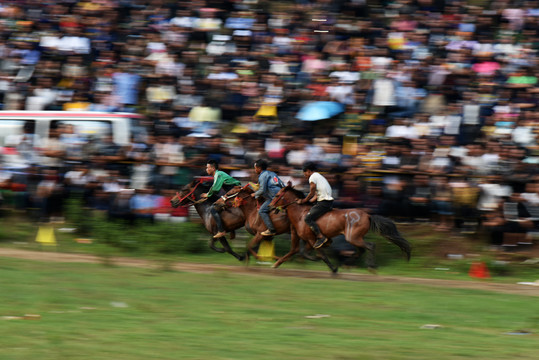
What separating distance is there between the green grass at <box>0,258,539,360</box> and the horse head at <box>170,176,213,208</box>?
8.10 feet

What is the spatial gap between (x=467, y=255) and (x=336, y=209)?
2799 mm

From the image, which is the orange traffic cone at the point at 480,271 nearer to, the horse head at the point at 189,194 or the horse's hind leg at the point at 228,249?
the horse's hind leg at the point at 228,249

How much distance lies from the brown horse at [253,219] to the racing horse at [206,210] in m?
0.19

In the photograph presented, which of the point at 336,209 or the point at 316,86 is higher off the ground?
the point at 316,86

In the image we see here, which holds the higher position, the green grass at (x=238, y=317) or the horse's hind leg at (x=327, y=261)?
the green grass at (x=238, y=317)

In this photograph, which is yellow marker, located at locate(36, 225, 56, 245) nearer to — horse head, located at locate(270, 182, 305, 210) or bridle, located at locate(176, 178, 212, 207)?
bridle, located at locate(176, 178, 212, 207)

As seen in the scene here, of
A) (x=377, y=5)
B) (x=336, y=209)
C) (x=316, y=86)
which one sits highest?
(x=377, y=5)

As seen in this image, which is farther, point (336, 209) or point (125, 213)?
point (125, 213)

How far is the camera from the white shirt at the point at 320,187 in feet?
51.6

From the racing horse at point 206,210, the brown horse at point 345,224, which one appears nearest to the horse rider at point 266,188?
the brown horse at point 345,224

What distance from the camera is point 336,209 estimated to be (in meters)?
16.1

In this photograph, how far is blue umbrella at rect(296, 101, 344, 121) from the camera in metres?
18.8

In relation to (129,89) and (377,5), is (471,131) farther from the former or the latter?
(129,89)

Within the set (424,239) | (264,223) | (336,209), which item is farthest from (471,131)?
(264,223)
